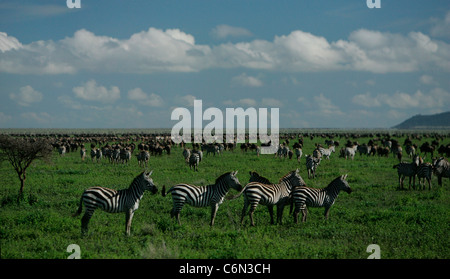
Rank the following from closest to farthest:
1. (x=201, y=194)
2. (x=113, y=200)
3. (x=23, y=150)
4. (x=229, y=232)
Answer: (x=113, y=200)
(x=229, y=232)
(x=201, y=194)
(x=23, y=150)

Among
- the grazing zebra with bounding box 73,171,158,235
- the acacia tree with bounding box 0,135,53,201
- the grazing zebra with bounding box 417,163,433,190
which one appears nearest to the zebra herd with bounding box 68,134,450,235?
the grazing zebra with bounding box 73,171,158,235

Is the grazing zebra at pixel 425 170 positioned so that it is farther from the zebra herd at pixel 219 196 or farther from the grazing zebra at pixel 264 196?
the grazing zebra at pixel 264 196

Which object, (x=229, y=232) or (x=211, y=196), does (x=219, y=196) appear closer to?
(x=211, y=196)

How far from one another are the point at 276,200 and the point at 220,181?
208cm

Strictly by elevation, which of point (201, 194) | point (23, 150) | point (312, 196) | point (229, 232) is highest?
point (23, 150)

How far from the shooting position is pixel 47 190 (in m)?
20.3

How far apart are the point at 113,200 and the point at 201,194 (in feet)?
9.78

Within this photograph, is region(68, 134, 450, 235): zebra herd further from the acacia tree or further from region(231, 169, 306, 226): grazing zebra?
the acacia tree

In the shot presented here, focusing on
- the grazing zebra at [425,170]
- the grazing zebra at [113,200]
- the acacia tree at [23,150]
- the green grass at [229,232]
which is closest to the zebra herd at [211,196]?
the grazing zebra at [113,200]

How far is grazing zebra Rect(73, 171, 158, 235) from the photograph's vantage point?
11164 mm

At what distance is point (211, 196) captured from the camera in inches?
512

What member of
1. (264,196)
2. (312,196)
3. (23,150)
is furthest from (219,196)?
(23,150)

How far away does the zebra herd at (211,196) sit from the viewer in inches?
445
